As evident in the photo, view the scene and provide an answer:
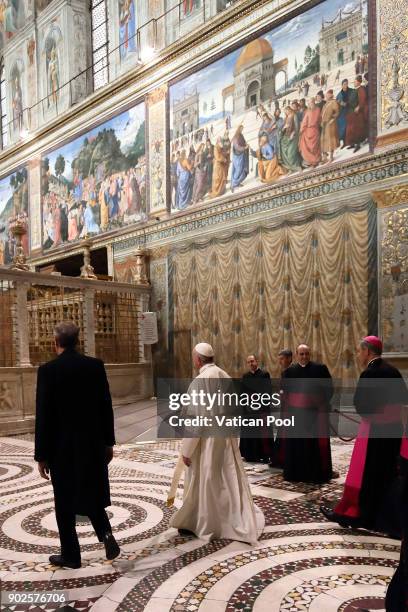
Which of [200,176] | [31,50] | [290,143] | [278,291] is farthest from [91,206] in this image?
[278,291]

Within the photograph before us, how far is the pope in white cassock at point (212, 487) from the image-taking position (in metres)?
4.53

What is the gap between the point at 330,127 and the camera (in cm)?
1109

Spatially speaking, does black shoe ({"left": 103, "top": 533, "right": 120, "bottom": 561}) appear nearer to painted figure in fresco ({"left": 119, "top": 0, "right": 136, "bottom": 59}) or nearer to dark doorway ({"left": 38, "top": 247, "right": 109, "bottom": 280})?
dark doorway ({"left": 38, "top": 247, "right": 109, "bottom": 280})

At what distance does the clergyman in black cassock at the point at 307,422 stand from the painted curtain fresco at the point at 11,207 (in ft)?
53.2

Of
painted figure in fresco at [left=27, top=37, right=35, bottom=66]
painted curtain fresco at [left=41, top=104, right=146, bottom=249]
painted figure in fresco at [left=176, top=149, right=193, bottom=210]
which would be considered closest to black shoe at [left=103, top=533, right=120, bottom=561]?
painted figure in fresco at [left=176, top=149, right=193, bottom=210]

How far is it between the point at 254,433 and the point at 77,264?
12.9 m

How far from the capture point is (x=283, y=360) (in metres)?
7.28

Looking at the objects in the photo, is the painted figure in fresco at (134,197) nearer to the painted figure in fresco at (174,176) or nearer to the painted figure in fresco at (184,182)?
Result: the painted figure in fresco at (174,176)

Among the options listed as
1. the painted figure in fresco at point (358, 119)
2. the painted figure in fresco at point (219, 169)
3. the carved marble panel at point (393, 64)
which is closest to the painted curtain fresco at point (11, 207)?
the painted figure in fresco at point (219, 169)

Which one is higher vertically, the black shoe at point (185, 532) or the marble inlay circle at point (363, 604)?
the marble inlay circle at point (363, 604)

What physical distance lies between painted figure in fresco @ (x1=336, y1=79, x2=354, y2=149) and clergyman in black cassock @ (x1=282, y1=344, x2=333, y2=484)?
6038 mm

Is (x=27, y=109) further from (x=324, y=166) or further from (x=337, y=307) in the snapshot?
(x=337, y=307)

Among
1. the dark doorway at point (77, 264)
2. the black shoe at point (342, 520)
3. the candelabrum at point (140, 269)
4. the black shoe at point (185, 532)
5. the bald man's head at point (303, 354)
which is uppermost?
the dark doorway at point (77, 264)

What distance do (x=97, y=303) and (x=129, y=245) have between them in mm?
2656
